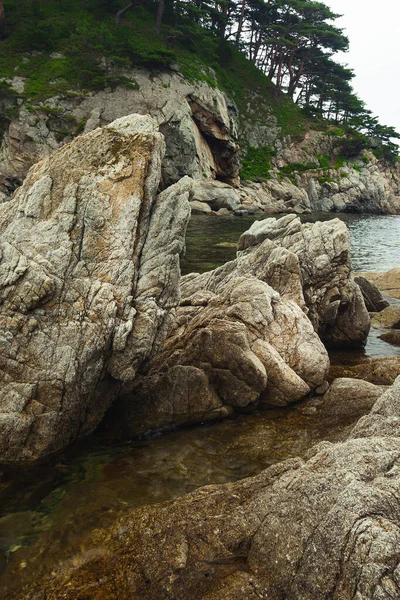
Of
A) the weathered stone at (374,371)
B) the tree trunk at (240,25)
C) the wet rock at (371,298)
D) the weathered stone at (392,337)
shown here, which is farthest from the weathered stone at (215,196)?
the tree trunk at (240,25)

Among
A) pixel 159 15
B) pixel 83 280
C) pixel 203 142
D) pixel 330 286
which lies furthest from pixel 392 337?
pixel 159 15

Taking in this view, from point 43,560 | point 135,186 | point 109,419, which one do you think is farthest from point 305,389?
point 43,560

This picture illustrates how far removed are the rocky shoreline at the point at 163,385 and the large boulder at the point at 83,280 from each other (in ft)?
0.11

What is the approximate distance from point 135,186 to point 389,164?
113713 mm

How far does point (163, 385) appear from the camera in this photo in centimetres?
1262

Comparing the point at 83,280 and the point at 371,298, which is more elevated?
the point at 83,280

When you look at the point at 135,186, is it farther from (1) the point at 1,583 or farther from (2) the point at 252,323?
(1) the point at 1,583

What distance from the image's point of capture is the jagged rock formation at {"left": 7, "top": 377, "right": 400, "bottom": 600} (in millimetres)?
5527

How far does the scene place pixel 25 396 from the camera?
378 inches

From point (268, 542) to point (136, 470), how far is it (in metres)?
4.21

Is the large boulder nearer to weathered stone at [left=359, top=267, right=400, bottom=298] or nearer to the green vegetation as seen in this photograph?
weathered stone at [left=359, top=267, right=400, bottom=298]

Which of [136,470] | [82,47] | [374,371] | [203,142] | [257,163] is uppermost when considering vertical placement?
[82,47]

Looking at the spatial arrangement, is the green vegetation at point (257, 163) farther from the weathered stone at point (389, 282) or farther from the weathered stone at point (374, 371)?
the weathered stone at point (374, 371)

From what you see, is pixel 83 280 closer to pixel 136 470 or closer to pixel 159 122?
pixel 136 470
